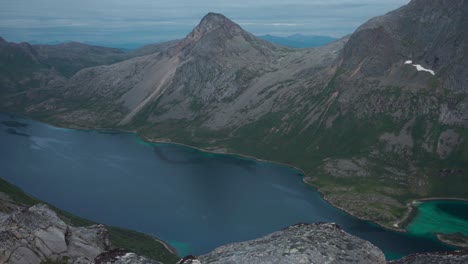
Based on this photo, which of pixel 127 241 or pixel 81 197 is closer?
pixel 127 241

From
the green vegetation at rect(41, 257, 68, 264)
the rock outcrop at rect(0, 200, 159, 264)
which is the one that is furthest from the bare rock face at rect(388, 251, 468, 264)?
the green vegetation at rect(41, 257, 68, 264)

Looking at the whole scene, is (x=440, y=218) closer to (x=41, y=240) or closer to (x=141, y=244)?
(x=141, y=244)

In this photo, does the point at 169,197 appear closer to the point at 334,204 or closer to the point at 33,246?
the point at 334,204

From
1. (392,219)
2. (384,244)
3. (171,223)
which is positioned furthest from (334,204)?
(171,223)

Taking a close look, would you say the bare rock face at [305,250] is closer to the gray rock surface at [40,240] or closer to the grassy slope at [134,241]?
the gray rock surface at [40,240]

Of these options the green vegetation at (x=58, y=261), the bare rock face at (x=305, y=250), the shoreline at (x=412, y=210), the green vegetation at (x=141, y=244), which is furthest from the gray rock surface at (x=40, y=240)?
the shoreline at (x=412, y=210)

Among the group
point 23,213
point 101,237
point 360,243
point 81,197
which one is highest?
point 360,243
